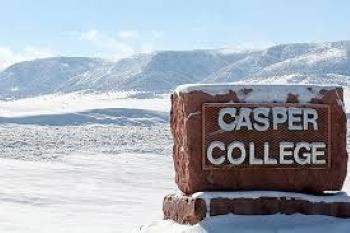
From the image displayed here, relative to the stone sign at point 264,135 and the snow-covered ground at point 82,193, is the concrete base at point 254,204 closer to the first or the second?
the stone sign at point 264,135

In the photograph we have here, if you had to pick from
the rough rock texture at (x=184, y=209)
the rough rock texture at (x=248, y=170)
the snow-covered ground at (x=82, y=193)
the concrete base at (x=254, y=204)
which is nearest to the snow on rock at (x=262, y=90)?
the rough rock texture at (x=248, y=170)

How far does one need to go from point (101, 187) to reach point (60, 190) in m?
1.47

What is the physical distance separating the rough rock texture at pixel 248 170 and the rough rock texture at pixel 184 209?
0.47 feet

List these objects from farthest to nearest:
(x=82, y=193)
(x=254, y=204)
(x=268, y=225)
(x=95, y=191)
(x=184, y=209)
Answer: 1. (x=95, y=191)
2. (x=82, y=193)
3. (x=184, y=209)
4. (x=254, y=204)
5. (x=268, y=225)

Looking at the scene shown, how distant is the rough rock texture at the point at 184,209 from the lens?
271 inches

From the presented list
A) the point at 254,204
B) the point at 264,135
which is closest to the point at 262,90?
the point at 264,135

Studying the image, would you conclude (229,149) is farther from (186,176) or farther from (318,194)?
(318,194)

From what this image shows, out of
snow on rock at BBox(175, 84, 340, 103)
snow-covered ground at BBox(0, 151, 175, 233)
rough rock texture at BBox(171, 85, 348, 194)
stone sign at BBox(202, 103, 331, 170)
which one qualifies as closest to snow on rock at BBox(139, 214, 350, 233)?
rough rock texture at BBox(171, 85, 348, 194)

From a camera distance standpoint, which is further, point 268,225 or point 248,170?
point 248,170

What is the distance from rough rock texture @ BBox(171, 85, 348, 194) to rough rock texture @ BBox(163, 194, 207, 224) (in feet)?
0.47

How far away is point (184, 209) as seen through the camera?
7074 millimetres

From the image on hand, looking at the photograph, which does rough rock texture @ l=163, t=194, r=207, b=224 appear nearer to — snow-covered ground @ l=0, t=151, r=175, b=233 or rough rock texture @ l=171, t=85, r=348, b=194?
rough rock texture @ l=171, t=85, r=348, b=194

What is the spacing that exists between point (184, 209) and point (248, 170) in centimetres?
72

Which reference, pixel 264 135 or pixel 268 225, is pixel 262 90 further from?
pixel 268 225
